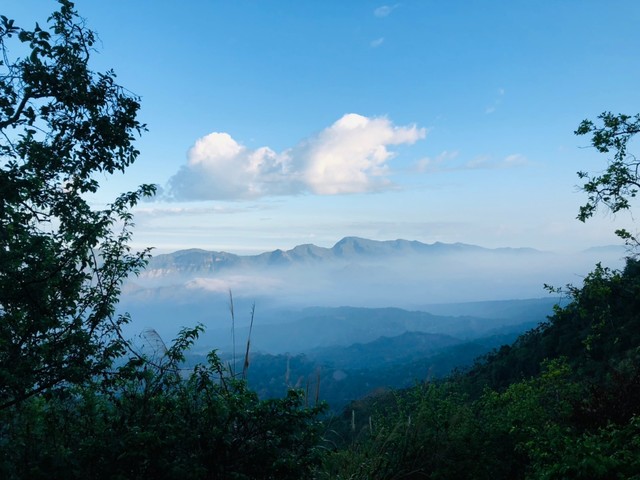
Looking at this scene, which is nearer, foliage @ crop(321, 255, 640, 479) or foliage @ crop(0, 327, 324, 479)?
foliage @ crop(0, 327, 324, 479)

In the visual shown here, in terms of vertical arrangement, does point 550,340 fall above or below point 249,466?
below

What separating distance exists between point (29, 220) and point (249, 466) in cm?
468

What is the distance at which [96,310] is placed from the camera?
6.43m

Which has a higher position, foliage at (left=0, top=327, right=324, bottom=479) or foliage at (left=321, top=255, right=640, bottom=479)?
foliage at (left=0, top=327, right=324, bottom=479)

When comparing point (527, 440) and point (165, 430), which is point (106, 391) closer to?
point (165, 430)

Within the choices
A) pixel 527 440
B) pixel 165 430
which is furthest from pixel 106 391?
pixel 527 440

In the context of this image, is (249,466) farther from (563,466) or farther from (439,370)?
(439,370)

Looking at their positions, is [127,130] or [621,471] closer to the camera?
[621,471]

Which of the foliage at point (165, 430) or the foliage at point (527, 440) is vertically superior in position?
the foliage at point (165, 430)

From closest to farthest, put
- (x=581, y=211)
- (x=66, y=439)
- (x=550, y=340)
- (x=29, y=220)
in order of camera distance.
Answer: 1. (x=66, y=439)
2. (x=29, y=220)
3. (x=581, y=211)
4. (x=550, y=340)

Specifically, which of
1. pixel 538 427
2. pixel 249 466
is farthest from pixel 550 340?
pixel 249 466

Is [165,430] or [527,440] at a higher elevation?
[165,430]

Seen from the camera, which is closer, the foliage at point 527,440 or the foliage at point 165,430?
the foliage at point 165,430

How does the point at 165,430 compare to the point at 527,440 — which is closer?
the point at 165,430
